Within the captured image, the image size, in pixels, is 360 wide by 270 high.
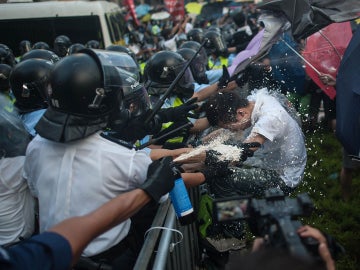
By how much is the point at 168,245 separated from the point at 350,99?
1.95 meters

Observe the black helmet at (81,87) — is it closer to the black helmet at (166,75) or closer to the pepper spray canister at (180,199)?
the pepper spray canister at (180,199)

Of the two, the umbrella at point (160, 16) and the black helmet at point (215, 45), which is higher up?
the black helmet at point (215, 45)

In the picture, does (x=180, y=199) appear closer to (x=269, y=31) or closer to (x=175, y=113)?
(x=175, y=113)

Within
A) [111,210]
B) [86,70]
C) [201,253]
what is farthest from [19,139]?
[201,253]

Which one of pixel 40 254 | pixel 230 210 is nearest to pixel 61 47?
pixel 40 254

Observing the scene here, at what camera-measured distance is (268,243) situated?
1250mm

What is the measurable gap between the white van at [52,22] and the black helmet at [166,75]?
5061 millimetres

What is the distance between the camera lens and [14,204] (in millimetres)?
2424

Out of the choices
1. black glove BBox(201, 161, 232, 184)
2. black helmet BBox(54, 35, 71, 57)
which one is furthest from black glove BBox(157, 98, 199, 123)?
black helmet BBox(54, 35, 71, 57)

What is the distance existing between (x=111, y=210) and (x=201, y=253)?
192 centimetres

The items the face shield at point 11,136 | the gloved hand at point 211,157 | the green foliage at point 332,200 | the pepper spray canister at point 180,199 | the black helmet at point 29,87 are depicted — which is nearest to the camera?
the pepper spray canister at point 180,199

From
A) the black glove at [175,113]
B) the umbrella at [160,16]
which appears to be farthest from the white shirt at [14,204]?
the umbrella at [160,16]

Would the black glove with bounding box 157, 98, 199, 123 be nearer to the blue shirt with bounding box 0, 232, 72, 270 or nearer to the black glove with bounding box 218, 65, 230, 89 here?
the black glove with bounding box 218, 65, 230, 89

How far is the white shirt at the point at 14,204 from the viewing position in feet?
7.47
